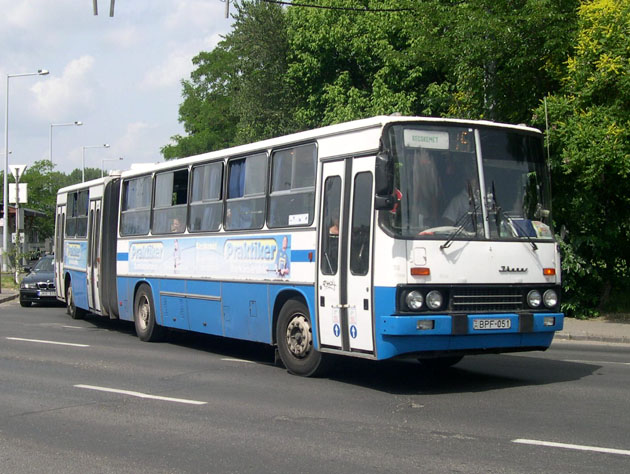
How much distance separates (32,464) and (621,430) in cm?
500

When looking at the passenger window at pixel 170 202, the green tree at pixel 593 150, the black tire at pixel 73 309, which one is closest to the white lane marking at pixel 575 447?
the passenger window at pixel 170 202

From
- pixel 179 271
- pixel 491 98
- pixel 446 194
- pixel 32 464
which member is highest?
pixel 491 98

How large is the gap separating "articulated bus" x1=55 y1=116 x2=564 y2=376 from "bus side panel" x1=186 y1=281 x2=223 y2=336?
190mm

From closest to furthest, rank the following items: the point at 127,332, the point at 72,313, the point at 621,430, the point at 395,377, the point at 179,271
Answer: the point at 621,430 → the point at 395,377 → the point at 179,271 → the point at 127,332 → the point at 72,313

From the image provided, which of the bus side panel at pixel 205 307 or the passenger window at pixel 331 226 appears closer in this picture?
the passenger window at pixel 331 226

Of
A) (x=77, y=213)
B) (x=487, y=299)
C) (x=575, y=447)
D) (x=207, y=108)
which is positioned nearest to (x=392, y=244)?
(x=487, y=299)

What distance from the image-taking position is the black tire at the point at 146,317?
15992 millimetres

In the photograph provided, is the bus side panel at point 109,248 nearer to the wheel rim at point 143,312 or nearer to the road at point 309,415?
the wheel rim at point 143,312

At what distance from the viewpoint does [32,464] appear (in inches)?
270

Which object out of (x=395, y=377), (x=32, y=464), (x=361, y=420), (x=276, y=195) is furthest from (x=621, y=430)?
(x=276, y=195)

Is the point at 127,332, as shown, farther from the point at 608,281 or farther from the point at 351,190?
the point at 608,281

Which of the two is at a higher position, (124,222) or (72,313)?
(124,222)

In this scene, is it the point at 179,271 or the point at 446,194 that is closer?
the point at 446,194

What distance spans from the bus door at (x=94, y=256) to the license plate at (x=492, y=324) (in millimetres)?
11097
